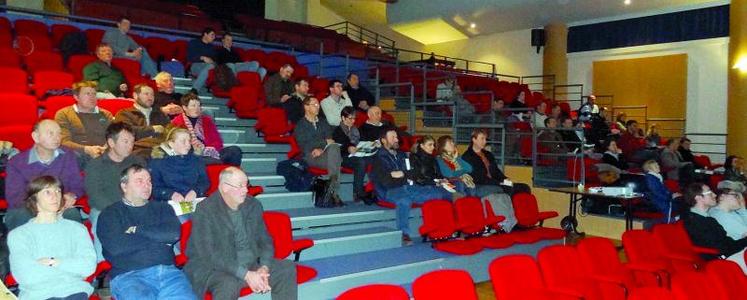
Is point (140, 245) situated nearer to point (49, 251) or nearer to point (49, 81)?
point (49, 251)

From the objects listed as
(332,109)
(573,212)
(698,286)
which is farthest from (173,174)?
(573,212)

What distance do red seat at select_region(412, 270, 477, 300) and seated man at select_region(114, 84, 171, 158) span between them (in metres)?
2.74

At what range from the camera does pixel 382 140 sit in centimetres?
601

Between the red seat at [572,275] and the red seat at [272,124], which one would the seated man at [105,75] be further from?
the red seat at [572,275]

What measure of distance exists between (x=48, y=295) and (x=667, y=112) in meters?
12.9

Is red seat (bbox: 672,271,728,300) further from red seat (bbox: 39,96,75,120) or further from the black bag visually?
red seat (bbox: 39,96,75,120)

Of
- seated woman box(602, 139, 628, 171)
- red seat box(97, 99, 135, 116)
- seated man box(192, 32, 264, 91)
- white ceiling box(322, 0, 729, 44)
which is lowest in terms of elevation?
seated woman box(602, 139, 628, 171)

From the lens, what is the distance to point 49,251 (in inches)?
125

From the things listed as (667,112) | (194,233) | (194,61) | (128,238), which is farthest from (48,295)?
(667,112)

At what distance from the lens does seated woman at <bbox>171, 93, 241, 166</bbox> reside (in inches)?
202

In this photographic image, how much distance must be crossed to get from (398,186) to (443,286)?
9.97ft

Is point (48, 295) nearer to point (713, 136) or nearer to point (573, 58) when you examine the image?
point (713, 136)

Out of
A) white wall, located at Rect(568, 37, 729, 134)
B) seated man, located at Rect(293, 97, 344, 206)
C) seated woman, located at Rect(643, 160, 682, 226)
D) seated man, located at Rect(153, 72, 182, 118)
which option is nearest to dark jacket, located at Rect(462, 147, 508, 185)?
seated man, located at Rect(293, 97, 344, 206)

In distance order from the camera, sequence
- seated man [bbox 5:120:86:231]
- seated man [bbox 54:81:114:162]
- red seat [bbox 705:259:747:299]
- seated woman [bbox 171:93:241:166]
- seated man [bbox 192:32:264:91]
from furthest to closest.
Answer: seated man [bbox 192:32:264:91]
seated woman [bbox 171:93:241:166]
seated man [bbox 54:81:114:162]
seated man [bbox 5:120:86:231]
red seat [bbox 705:259:747:299]
